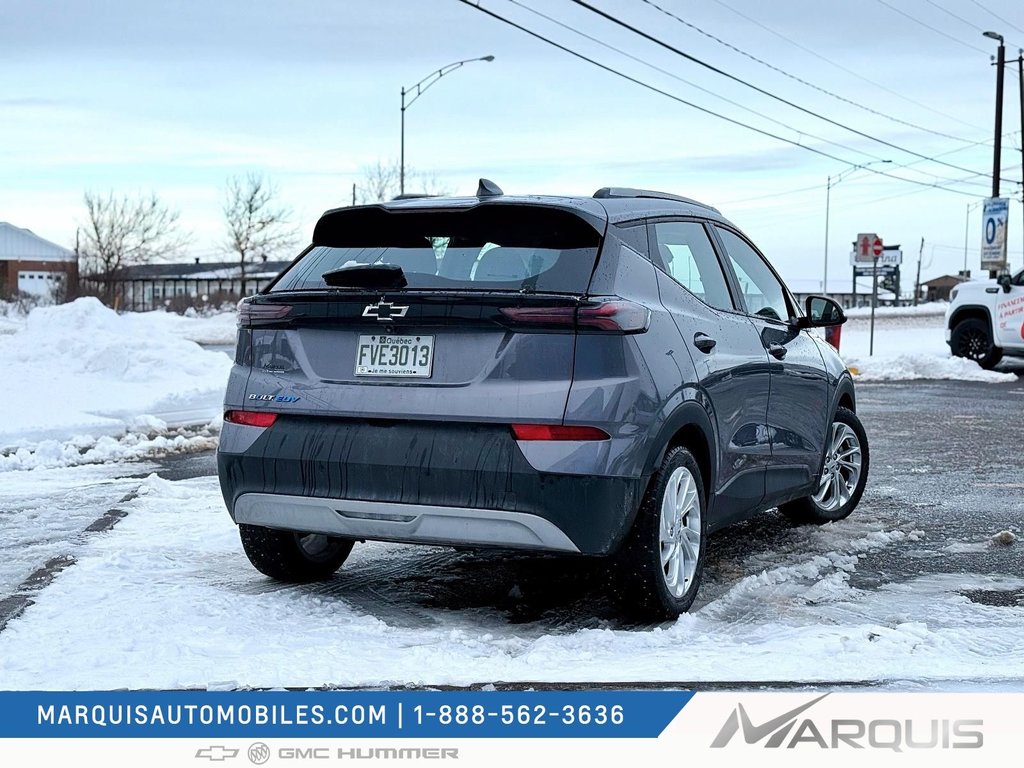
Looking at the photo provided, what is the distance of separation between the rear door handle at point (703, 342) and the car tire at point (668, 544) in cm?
46

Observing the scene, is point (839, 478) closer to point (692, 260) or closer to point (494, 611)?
point (692, 260)

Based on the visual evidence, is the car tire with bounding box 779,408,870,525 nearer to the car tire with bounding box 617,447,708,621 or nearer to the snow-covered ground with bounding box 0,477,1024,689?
the snow-covered ground with bounding box 0,477,1024,689

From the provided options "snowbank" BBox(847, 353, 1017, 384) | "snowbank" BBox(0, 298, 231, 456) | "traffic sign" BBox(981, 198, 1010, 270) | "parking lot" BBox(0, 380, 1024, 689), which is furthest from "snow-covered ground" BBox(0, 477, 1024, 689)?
"traffic sign" BBox(981, 198, 1010, 270)

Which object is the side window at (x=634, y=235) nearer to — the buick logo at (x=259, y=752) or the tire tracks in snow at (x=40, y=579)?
the buick logo at (x=259, y=752)

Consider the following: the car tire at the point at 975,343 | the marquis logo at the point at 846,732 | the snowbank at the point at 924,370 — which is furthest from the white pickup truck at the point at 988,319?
the marquis logo at the point at 846,732

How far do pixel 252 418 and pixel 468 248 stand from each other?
111cm

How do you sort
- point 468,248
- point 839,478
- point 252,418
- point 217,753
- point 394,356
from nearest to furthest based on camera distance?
point 217,753 < point 394,356 < point 468,248 < point 252,418 < point 839,478

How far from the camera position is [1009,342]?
23.7m

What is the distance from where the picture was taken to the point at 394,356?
16.8 ft

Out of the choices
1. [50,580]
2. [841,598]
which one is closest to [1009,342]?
[841,598]

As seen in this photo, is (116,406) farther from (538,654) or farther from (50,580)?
(538,654)

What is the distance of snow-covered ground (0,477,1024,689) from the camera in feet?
14.8

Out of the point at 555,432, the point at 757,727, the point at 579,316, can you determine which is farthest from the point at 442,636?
the point at 757,727

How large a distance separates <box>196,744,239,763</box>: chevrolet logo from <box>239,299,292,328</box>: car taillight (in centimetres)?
207
